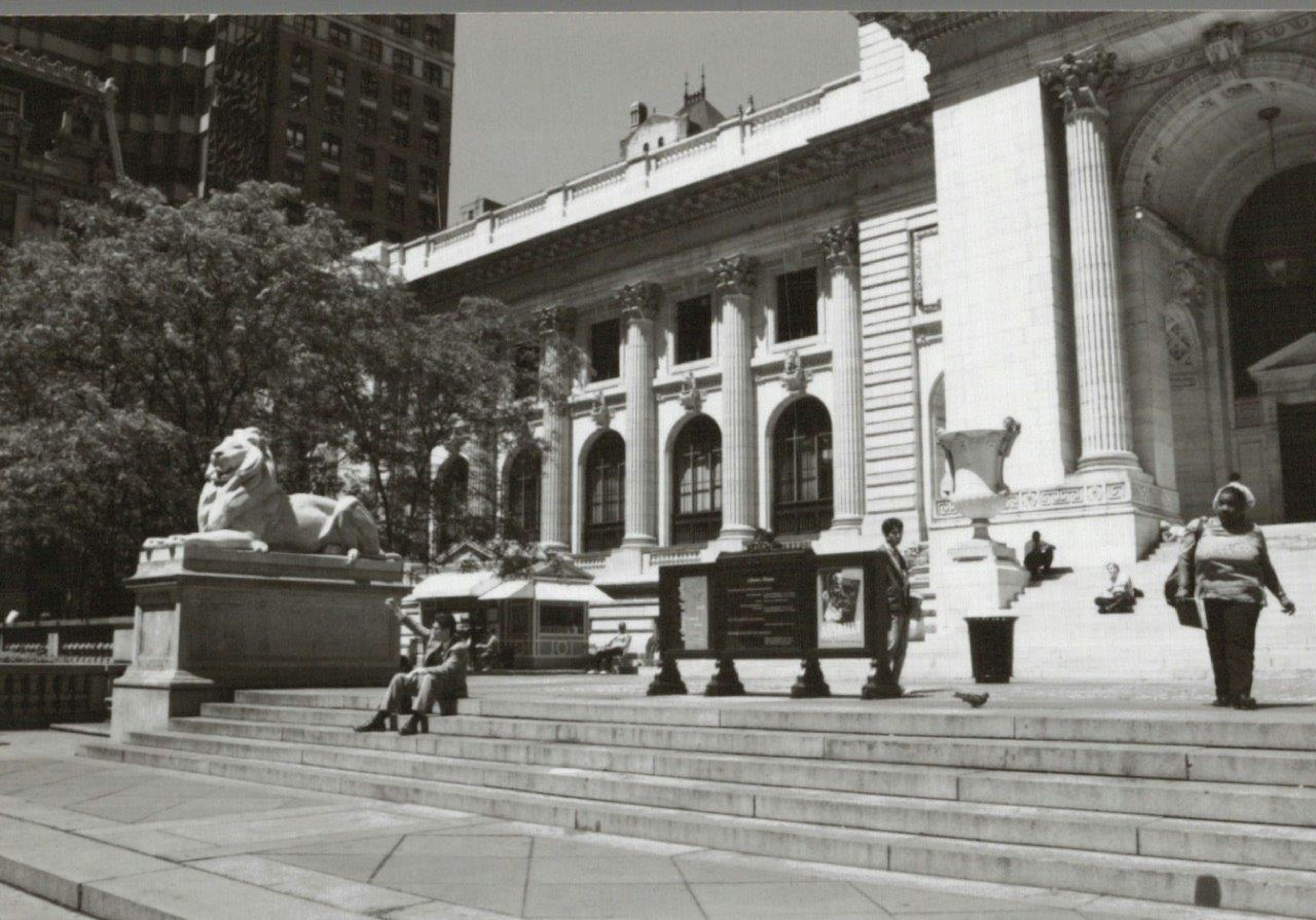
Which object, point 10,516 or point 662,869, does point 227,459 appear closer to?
point 662,869

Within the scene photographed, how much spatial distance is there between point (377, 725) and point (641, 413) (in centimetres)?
3005

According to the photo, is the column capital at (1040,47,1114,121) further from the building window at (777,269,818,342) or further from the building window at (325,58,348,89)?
the building window at (325,58,348,89)

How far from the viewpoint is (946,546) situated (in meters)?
Answer: 24.6

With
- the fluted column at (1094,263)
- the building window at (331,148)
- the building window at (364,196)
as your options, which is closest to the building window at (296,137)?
the building window at (331,148)

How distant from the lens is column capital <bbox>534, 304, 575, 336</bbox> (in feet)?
141

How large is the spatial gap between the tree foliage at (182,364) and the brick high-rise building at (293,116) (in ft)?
85.6

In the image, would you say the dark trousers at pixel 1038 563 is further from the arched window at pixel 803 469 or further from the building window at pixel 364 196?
the building window at pixel 364 196

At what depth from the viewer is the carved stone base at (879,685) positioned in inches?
437

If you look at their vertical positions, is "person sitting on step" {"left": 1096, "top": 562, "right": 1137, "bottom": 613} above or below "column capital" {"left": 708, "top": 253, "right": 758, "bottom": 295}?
below

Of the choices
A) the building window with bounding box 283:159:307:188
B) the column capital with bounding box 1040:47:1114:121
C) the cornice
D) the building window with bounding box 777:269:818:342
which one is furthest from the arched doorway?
the building window with bounding box 283:159:307:188

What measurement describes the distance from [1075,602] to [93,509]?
752 inches

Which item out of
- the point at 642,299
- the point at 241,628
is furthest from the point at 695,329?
the point at 241,628

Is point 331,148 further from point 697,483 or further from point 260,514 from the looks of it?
point 260,514

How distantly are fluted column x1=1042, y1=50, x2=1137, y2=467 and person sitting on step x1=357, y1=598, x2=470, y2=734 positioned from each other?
55.3 ft
